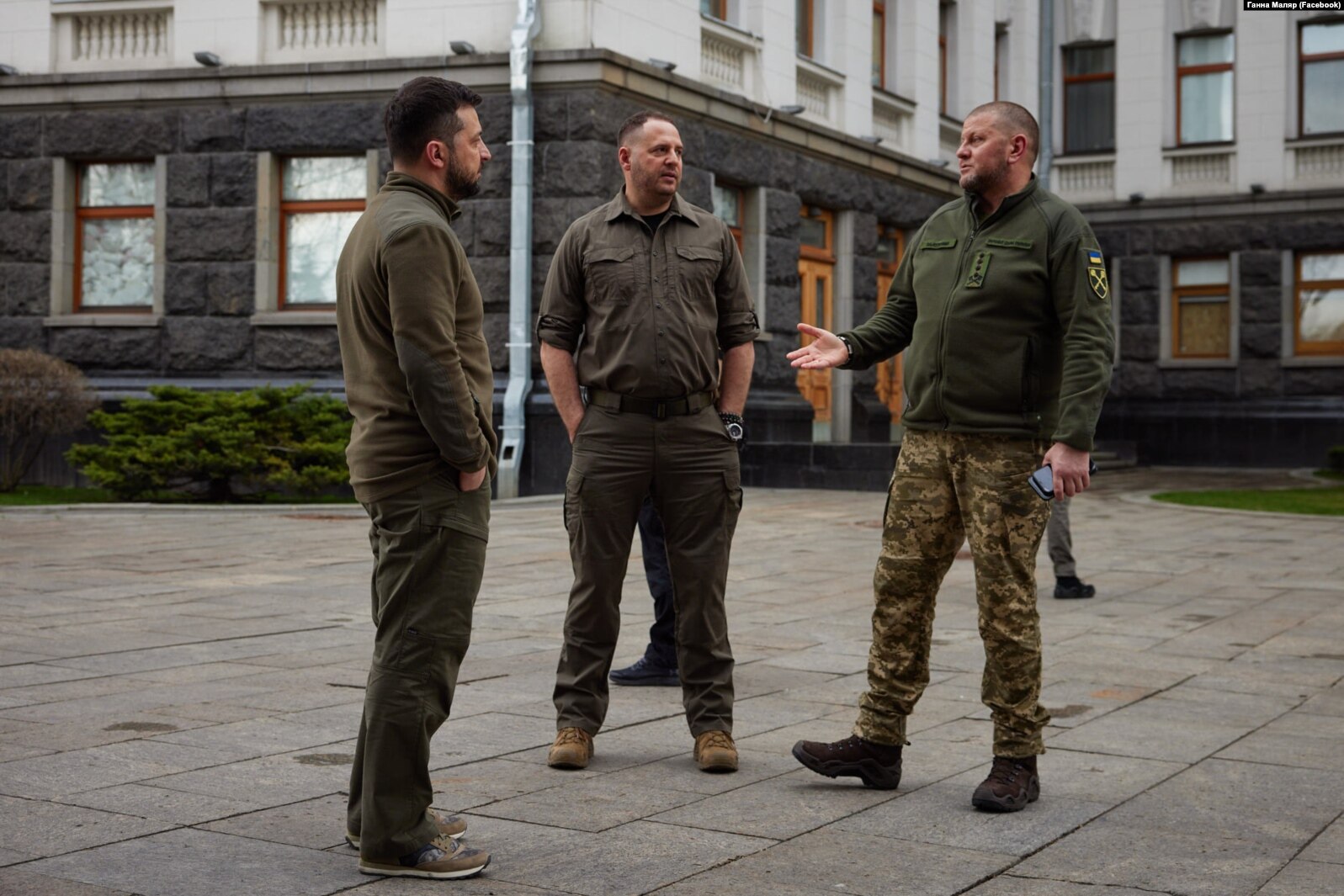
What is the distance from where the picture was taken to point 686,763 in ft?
17.6

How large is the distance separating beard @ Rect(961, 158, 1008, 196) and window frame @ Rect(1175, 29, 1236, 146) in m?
25.0

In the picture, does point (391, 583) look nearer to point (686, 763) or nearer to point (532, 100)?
point (686, 763)

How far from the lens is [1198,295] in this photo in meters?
28.7

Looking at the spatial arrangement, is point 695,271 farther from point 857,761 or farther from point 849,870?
point 849,870

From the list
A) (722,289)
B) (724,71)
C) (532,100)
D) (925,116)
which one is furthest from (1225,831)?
(925,116)

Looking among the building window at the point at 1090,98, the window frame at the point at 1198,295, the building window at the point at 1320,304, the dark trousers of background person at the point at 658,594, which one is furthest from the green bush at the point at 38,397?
the building window at the point at 1320,304

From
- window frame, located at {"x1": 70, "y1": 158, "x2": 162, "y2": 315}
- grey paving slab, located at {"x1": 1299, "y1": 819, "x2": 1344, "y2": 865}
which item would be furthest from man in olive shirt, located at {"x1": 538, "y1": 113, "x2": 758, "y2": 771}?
window frame, located at {"x1": 70, "y1": 158, "x2": 162, "y2": 315}

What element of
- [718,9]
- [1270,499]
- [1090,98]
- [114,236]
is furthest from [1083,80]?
[114,236]

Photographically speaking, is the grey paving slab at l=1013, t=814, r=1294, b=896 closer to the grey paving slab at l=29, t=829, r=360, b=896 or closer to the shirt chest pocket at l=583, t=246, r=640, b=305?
the grey paving slab at l=29, t=829, r=360, b=896

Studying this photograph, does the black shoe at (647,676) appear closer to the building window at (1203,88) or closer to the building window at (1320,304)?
the building window at (1320,304)

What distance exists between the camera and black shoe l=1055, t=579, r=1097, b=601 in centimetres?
998

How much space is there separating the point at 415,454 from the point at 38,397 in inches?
496

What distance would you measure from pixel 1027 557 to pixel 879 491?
13791 millimetres

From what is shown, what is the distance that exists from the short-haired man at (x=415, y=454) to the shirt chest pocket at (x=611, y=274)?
4.35 feet
